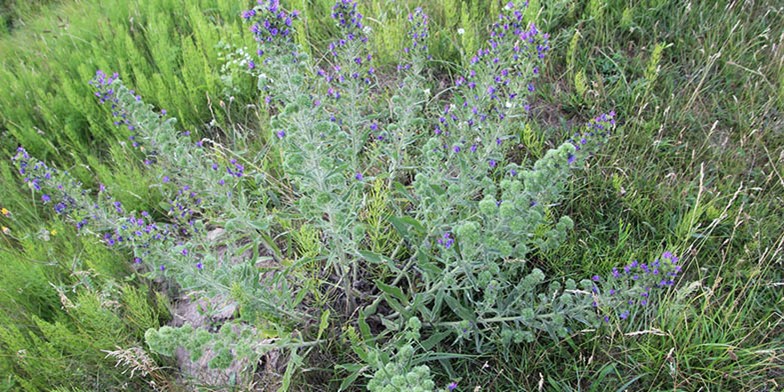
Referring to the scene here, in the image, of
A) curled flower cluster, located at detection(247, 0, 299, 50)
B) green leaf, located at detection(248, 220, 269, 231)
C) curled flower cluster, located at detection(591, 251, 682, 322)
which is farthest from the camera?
green leaf, located at detection(248, 220, 269, 231)

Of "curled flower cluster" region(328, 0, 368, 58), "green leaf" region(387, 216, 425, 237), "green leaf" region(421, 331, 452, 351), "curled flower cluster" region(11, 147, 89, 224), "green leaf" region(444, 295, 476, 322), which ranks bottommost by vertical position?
"green leaf" region(421, 331, 452, 351)

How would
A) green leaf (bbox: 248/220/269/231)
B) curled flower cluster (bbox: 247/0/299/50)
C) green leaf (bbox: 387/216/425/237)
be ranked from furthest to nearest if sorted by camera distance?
green leaf (bbox: 248/220/269/231) < green leaf (bbox: 387/216/425/237) < curled flower cluster (bbox: 247/0/299/50)

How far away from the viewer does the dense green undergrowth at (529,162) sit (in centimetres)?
243

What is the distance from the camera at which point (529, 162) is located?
3047mm

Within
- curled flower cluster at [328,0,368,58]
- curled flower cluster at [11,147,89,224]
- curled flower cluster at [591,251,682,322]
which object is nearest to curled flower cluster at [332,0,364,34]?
curled flower cluster at [328,0,368,58]

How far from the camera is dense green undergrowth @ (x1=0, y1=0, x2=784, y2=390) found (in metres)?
2.43

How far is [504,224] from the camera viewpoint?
201 cm

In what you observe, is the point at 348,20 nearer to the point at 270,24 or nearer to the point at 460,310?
the point at 270,24

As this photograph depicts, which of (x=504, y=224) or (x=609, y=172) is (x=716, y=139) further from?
(x=504, y=224)

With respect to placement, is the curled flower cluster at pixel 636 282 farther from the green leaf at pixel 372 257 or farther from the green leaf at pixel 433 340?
the green leaf at pixel 372 257

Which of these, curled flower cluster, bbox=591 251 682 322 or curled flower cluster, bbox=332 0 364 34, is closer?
curled flower cluster, bbox=591 251 682 322

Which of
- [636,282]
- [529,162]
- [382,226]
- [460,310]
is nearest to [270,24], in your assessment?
[382,226]

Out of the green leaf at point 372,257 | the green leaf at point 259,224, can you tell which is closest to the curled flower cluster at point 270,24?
the green leaf at point 259,224

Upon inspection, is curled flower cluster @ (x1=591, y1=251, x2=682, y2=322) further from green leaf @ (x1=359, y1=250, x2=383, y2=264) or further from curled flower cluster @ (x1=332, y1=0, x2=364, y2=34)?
curled flower cluster @ (x1=332, y1=0, x2=364, y2=34)
